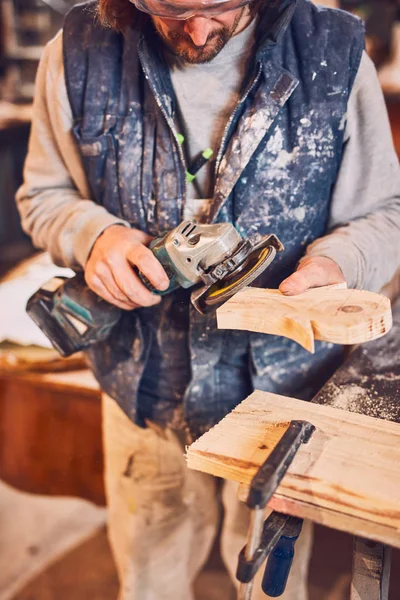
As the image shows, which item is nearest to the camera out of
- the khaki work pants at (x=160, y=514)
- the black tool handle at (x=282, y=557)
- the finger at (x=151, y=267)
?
the black tool handle at (x=282, y=557)

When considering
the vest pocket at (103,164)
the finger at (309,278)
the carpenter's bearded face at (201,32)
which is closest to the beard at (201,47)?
the carpenter's bearded face at (201,32)

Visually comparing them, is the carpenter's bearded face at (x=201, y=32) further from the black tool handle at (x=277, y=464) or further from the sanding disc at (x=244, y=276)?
the black tool handle at (x=277, y=464)

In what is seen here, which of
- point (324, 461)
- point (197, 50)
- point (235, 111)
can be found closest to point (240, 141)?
point (235, 111)

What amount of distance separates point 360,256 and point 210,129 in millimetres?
421

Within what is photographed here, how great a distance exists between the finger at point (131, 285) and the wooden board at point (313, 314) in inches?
8.1

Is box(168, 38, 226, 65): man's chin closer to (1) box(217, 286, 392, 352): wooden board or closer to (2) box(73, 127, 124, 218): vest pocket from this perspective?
(2) box(73, 127, 124, 218): vest pocket

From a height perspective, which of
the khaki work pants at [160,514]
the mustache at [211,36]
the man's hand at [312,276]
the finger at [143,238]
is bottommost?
the khaki work pants at [160,514]

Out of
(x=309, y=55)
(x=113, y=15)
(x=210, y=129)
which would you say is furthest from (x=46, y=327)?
(x=309, y=55)

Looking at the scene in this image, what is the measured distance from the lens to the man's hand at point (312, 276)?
1.17 metres

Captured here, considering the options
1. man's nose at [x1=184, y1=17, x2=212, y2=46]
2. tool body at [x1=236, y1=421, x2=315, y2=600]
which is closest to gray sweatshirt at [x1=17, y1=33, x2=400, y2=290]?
man's nose at [x1=184, y1=17, x2=212, y2=46]

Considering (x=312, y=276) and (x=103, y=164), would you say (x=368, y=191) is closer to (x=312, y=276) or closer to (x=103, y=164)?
(x=312, y=276)

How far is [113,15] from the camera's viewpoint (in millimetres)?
1425

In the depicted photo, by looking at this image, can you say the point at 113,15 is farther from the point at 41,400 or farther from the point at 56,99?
the point at 41,400

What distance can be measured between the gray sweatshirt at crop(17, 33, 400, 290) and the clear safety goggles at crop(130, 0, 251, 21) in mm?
209
